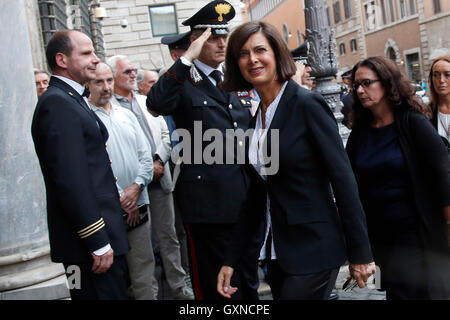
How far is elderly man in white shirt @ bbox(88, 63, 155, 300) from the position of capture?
4.42 meters

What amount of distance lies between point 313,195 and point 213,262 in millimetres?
1309

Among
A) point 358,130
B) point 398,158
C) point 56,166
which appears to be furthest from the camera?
point 358,130

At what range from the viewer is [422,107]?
3.63 meters

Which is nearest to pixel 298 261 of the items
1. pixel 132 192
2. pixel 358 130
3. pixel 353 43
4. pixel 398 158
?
pixel 398 158

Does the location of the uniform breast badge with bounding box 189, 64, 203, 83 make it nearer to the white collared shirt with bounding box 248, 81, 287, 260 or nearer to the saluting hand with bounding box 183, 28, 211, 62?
the saluting hand with bounding box 183, 28, 211, 62

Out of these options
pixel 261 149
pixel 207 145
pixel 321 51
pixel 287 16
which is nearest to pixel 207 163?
pixel 207 145

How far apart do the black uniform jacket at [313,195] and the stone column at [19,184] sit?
221 centimetres

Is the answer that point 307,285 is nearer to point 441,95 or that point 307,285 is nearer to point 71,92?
point 71,92

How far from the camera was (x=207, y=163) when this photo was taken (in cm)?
374

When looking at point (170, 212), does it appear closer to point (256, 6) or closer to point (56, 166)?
point (56, 166)

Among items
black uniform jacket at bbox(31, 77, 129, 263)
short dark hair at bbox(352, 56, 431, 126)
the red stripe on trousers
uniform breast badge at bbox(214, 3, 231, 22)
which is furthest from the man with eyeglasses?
short dark hair at bbox(352, 56, 431, 126)

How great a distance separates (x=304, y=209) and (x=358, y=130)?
1.44 meters

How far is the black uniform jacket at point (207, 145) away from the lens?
370cm

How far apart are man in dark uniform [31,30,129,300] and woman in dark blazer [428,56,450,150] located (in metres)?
2.82
